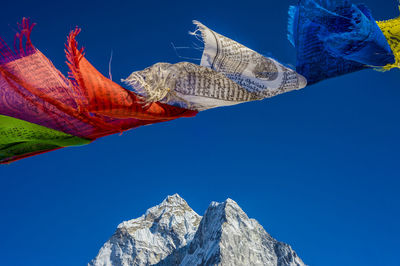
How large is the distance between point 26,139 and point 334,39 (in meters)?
2.70

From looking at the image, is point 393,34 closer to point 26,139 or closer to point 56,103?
point 56,103

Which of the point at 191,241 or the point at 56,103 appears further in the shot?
the point at 191,241

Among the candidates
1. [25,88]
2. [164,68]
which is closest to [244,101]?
[164,68]

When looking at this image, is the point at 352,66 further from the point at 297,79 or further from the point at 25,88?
the point at 25,88

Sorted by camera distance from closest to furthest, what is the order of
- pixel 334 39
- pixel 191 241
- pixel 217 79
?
pixel 334 39
pixel 217 79
pixel 191 241

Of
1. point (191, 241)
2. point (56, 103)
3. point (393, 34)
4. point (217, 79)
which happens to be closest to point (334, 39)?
point (393, 34)

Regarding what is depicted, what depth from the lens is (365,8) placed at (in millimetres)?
3426

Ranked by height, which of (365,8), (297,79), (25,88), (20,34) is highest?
(365,8)

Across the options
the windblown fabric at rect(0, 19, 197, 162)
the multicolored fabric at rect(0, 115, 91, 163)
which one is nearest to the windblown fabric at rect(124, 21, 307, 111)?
the windblown fabric at rect(0, 19, 197, 162)

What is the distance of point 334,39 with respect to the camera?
3.24 metres

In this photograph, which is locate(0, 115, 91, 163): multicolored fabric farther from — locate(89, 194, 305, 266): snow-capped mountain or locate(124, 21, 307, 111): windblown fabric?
locate(89, 194, 305, 266): snow-capped mountain

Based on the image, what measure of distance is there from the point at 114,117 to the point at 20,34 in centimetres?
99

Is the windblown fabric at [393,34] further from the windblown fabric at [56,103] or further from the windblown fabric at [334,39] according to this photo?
the windblown fabric at [56,103]

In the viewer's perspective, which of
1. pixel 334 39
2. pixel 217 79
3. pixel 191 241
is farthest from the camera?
pixel 191 241
